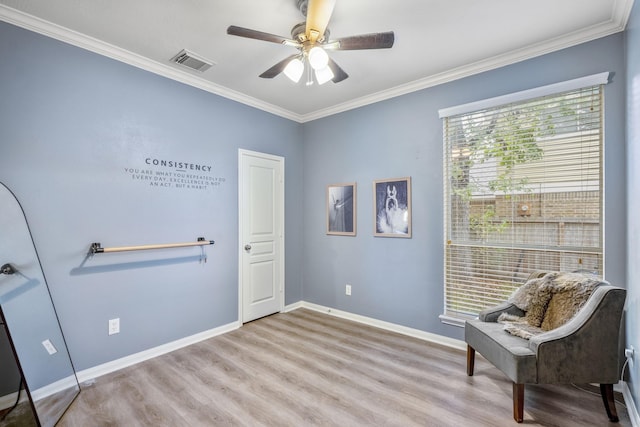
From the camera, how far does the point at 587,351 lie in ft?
6.24

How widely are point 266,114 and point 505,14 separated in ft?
8.91

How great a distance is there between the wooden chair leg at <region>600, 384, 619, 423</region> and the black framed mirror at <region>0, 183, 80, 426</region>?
11.7 ft

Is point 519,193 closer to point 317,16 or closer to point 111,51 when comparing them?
point 317,16

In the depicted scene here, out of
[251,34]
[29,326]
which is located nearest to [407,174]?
[251,34]

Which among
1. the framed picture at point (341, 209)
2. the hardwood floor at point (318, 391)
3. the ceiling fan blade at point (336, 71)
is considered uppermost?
the ceiling fan blade at point (336, 71)

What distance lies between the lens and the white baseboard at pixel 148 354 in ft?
8.16

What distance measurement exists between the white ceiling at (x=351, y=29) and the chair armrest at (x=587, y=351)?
77.1 inches

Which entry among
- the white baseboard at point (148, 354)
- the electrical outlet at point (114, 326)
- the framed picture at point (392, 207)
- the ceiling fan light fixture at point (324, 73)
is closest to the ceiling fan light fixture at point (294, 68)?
the ceiling fan light fixture at point (324, 73)

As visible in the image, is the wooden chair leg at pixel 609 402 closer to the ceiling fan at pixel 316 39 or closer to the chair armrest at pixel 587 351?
the chair armrest at pixel 587 351

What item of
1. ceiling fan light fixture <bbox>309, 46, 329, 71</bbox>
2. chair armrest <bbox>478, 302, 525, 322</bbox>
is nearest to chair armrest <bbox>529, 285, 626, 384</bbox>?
chair armrest <bbox>478, 302, 525, 322</bbox>

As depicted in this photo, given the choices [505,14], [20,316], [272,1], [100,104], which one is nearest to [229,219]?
[100,104]

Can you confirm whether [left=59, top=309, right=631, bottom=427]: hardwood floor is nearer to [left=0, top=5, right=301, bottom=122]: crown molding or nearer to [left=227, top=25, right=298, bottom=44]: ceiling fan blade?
[left=227, top=25, right=298, bottom=44]: ceiling fan blade

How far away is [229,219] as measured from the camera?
11.6ft

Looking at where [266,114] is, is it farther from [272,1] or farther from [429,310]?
[429,310]
